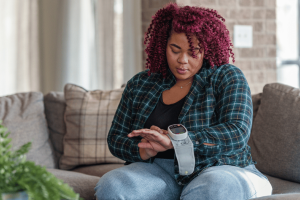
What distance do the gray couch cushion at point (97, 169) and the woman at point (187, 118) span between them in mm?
509

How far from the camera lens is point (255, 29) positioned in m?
2.57

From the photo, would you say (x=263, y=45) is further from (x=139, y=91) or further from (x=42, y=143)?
(x=42, y=143)

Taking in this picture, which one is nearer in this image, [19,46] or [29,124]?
[29,124]

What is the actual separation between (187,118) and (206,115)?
0.07 metres

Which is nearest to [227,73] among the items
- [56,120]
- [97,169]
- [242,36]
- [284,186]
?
[284,186]

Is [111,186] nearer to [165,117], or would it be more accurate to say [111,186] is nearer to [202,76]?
[165,117]

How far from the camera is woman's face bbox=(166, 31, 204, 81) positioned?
1283 millimetres

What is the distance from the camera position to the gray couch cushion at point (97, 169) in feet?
5.96

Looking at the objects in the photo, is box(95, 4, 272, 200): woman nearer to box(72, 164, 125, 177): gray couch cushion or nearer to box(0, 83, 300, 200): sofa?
box(0, 83, 300, 200): sofa

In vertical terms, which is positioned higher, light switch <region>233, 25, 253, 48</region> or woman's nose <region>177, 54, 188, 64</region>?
light switch <region>233, 25, 253, 48</region>

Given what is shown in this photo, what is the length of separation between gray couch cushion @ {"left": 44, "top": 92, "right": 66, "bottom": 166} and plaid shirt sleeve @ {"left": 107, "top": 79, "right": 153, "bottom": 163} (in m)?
0.74

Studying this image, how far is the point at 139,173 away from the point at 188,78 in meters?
0.45

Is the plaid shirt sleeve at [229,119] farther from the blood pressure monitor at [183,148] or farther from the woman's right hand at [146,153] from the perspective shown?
the woman's right hand at [146,153]

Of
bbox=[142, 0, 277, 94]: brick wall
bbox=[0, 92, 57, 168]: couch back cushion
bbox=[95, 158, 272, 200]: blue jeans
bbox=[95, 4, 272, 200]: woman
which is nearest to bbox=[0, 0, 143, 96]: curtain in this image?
bbox=[142, 0, 277, 94]: brick wall
